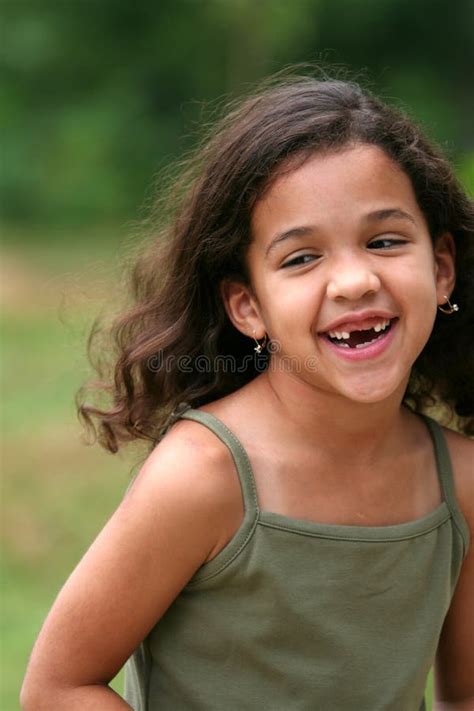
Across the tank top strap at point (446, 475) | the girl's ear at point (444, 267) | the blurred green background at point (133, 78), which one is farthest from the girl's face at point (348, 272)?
the blurred green background at point (133, 78)

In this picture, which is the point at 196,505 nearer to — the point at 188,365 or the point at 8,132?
the point at 188,365

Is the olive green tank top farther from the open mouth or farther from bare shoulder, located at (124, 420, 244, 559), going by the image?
the open mouth

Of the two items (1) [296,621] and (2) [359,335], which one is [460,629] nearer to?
(1) [296,621]

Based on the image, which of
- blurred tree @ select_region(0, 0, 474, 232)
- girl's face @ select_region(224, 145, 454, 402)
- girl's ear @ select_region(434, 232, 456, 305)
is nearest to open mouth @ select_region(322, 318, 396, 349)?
girl's face @ select_region(224, 145, 454, 402)

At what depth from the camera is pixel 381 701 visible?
249 centimetres

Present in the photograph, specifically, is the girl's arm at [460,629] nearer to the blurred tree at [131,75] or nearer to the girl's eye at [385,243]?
the girl's eye at [385,243]

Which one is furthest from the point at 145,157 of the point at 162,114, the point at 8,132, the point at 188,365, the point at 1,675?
the point at 188,365

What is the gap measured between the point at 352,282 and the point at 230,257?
13.8 inches

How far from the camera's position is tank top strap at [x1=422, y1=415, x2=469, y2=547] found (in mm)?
2586

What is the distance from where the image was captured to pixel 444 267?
264cm

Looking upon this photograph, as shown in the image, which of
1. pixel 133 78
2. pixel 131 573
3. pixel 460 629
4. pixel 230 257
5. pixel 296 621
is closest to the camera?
pixel 131 573

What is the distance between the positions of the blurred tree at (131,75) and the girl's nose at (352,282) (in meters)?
8.04

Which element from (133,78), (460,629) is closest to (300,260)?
(460,629)

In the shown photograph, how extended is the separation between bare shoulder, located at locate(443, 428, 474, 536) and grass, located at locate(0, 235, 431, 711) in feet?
3.43
